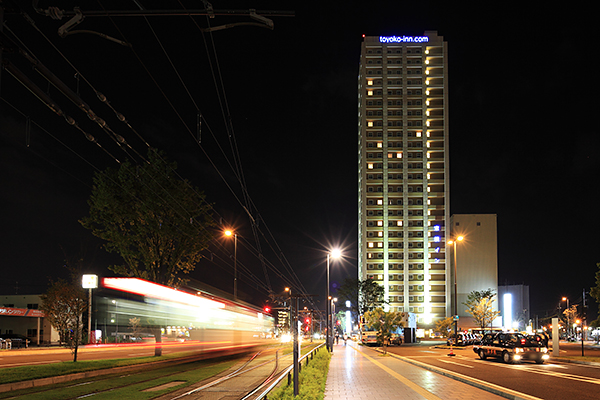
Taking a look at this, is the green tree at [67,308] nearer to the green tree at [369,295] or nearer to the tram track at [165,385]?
the tram track at [165,385]

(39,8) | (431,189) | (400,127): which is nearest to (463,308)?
(431,189)

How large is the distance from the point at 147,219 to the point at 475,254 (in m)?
90.8

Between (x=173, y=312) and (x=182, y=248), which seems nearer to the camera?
(x=173, y=312)

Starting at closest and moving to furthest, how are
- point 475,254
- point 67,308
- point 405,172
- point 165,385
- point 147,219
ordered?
point 165,385 → point 67,308 → point 147,219 → point 405,172 → point 475,254

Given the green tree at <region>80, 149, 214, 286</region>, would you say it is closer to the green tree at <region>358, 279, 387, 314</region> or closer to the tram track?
the tram track

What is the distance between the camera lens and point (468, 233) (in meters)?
108

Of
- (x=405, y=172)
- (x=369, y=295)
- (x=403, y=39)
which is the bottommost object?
(x=369, y=295)

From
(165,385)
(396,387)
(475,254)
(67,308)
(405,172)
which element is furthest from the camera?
(475,254)

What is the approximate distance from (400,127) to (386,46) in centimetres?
1891

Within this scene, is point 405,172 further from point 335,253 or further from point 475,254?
point 335,253

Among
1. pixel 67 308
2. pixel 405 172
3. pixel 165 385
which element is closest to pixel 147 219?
pixel 67 308

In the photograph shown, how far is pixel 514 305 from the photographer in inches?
4646

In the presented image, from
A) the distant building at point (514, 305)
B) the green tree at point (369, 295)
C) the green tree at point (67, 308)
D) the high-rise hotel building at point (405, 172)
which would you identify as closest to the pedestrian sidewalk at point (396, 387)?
the green tree at point (67, 308)

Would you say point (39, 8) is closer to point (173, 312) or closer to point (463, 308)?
point (173, 312)
